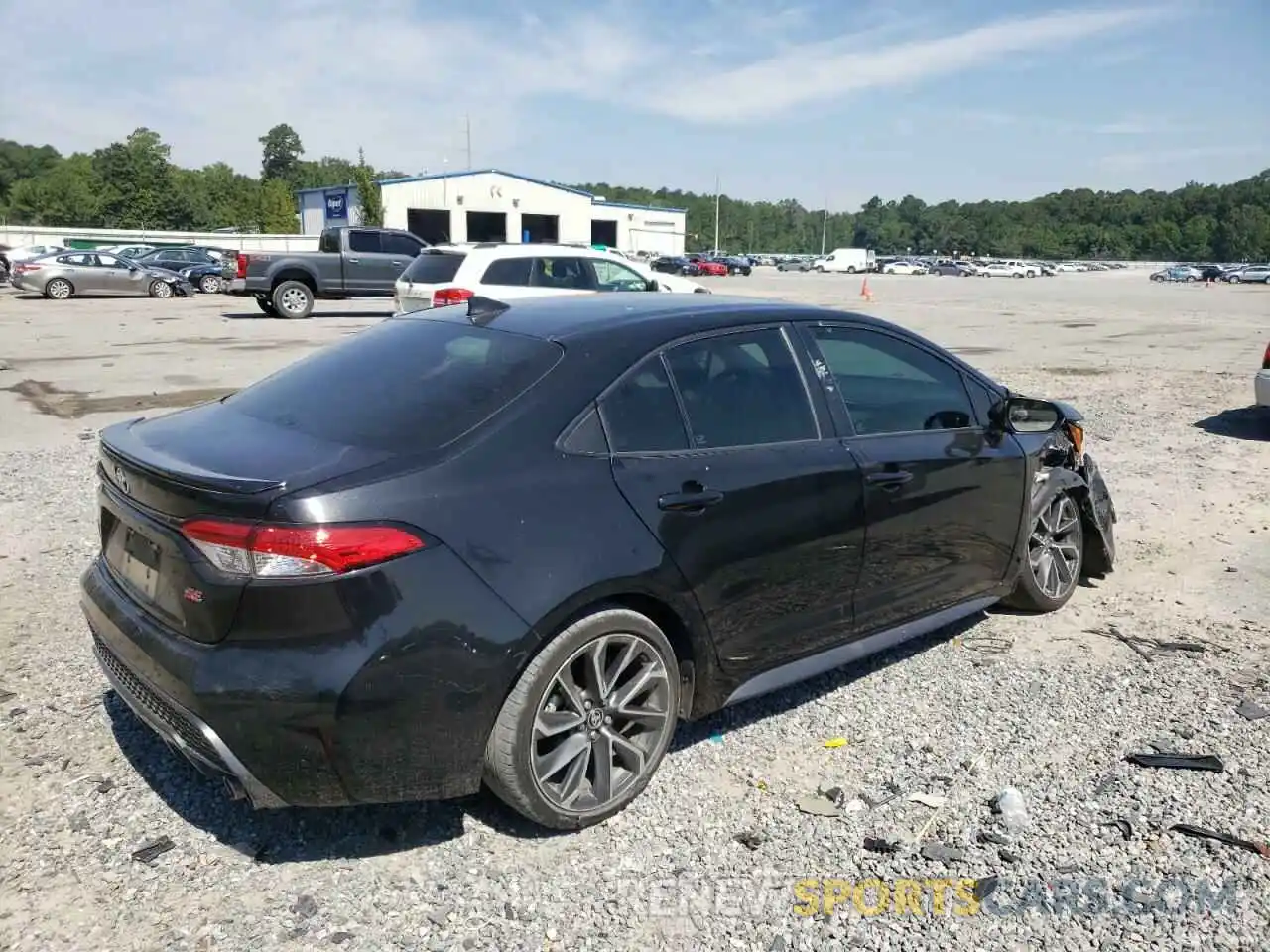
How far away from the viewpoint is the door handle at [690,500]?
320 cm

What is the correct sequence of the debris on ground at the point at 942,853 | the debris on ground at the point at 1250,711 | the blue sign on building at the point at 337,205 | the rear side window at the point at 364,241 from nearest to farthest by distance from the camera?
1. the debris on ground at the point at 942,853
2. the debris on ground at the point at 1250,711
3. the rear side window at the point at 364,241
4. the blue sign on building at the point at 337,205

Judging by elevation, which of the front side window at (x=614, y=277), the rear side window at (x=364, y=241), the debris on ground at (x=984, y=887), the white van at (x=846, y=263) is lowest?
the debris on ground at (x=984, y=887)

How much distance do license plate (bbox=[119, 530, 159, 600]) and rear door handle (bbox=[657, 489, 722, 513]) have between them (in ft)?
5.02

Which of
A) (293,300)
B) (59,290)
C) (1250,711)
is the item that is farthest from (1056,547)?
(59,290)

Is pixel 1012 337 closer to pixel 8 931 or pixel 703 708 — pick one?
pixel 703 708

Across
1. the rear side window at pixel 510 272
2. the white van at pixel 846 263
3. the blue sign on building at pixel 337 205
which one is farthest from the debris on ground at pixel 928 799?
the white van at pixel 846 263

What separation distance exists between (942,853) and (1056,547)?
2.45 metres

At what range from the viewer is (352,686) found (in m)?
2.63

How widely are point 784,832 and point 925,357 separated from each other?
2.25m

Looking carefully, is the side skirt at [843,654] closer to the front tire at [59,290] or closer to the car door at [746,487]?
the car door at [746,487]

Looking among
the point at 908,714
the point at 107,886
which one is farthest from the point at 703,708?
the point at 107,886

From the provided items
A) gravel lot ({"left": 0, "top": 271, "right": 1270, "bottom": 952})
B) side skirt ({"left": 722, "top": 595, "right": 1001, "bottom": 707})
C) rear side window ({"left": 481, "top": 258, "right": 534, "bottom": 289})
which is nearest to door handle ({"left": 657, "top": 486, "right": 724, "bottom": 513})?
side skirt ({"left": 722, "top": 595, "right": 1001, "bottom": 707})

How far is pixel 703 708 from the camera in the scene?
3473mm

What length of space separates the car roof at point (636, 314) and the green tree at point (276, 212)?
95409mm
